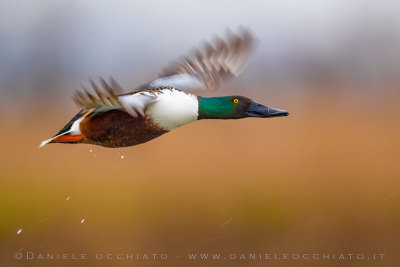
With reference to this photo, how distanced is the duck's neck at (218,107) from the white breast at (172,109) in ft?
0.05

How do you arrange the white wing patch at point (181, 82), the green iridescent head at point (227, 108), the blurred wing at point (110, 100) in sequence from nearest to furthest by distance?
the blurred wing at point (110, 100), the green iridescent head at point (227, 108), the white wing patch at point (181, 82)

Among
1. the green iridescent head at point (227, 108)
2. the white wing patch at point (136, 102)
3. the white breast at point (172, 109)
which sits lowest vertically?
the green iridescent head at point (227, 108)

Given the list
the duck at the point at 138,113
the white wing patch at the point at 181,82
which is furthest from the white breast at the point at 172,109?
the white wing patch at the point at 181,82

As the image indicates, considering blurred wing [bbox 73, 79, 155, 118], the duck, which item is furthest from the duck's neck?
blurred wing [bbox 73, 79, 155, 118]

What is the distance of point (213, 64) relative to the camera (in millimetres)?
1131

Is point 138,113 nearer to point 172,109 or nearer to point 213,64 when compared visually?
point 172,109

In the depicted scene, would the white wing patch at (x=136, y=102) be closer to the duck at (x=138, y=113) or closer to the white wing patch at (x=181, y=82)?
the duck at (x=138, y=113)

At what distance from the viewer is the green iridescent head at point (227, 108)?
958 mm

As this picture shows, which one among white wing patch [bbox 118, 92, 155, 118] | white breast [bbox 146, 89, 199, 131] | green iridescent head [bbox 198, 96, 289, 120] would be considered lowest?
green iridescent head [bbox 198, 96, 289, 120]

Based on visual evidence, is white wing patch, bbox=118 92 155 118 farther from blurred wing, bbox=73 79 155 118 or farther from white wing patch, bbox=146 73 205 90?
white wing patch, bbox=146 73 205 90

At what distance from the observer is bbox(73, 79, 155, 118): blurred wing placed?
82cm

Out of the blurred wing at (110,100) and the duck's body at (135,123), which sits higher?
the blurred wing at (110,100)

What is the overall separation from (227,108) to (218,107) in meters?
0.01

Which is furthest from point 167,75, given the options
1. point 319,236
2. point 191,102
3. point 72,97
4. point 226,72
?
point 319,236
